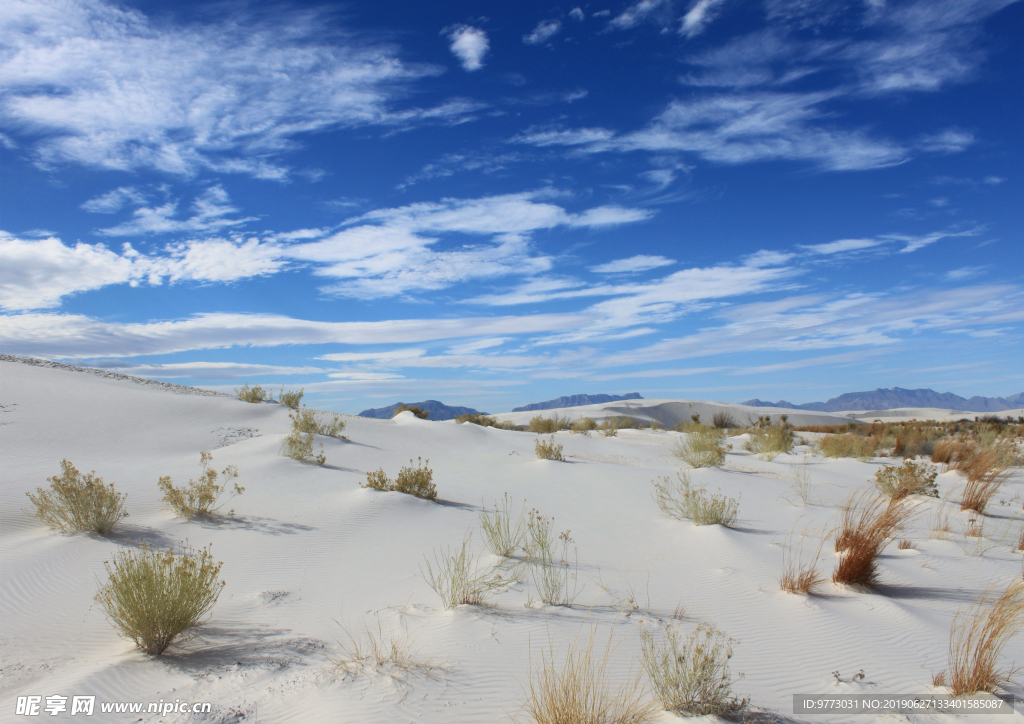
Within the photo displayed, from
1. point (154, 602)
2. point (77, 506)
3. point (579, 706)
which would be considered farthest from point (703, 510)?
point (77, 506)

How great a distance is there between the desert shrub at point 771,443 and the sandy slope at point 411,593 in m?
4.57

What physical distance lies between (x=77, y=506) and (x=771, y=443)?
661 inches

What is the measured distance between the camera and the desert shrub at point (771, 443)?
16.3 meters

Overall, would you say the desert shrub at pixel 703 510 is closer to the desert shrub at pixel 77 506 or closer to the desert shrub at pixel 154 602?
the desert shrub at pixel 154 602

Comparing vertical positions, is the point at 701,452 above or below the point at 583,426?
below

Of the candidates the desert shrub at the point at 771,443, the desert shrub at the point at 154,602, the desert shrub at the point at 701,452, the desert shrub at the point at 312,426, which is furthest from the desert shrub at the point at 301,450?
the desert shrub at the point at 771,443

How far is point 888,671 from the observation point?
11.9 ft

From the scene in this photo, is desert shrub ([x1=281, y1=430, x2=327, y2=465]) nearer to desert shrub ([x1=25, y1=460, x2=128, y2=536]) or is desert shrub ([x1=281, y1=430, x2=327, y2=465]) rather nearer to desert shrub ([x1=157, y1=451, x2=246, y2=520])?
desert shrub ([x1=157, y1=451, x2=246, y2=520])

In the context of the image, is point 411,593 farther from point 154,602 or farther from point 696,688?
point 696,688

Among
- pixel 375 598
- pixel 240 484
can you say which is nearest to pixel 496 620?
pixel 375 598

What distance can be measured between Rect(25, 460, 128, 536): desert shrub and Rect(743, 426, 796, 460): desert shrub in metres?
15.3

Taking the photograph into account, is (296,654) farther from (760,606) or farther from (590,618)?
(760,606)

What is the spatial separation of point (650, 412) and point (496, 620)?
4911 cm

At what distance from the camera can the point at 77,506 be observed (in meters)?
6.61
